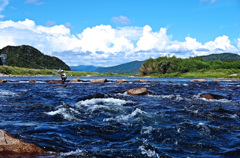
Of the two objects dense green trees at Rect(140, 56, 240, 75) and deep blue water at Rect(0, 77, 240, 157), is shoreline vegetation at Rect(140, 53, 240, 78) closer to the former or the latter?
dense green trees at Rect(140, 56, 240, 75)

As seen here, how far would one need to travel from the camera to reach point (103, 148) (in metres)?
7.04

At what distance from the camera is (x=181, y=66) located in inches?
5723

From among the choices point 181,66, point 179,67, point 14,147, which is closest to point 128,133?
point 14,147

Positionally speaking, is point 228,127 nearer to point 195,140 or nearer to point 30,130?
point 195,140

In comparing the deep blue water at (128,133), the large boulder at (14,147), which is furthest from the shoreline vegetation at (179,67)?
the large boulder at (14,147)

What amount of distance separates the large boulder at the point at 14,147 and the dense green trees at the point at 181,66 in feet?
460

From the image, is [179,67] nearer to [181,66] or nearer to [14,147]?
[181,66]

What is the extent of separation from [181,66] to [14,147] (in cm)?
14658

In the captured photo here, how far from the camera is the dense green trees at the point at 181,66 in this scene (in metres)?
139

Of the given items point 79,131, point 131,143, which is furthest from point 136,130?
point 79,131

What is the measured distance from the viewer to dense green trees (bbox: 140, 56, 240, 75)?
456 ft

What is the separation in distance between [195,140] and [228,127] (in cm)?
280

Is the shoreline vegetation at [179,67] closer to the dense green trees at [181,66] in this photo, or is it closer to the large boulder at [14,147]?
the dense green trees at [181,66]

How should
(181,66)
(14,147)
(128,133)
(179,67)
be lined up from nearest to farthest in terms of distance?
(14,147) → (128,133) → (181,66) → (179,67)
